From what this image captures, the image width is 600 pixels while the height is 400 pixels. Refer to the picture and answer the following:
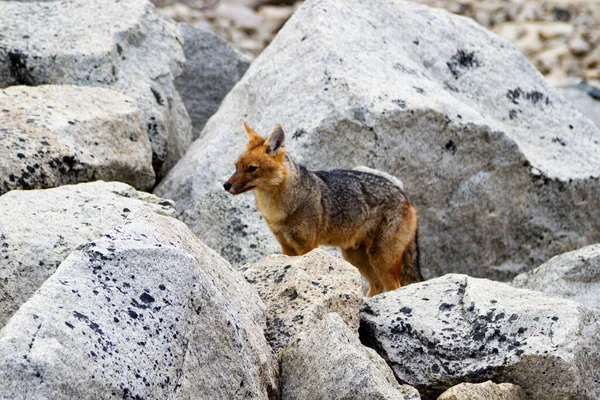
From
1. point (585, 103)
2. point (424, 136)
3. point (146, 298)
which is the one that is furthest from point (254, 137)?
point (585, 103)

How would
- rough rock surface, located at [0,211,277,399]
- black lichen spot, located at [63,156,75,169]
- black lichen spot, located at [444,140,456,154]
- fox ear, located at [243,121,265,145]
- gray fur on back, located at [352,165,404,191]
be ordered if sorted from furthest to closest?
black lichen spot, located at [444,140,456,154], gray fur on back, located at [352,165,404,191], fox ear, located at [243,121,265,145], black lichen spot, located at [63,156,75,169], rough rock surface, located at [0,211,277,399]

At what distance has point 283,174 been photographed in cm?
980

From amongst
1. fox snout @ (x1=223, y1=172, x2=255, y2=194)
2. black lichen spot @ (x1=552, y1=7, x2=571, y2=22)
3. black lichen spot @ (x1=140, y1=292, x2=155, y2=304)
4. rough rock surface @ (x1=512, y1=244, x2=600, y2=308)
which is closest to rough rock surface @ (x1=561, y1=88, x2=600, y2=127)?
rough rock surface @ (x1=512, y1=244, x2=600, y2=308)

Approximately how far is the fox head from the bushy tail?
1.50 m

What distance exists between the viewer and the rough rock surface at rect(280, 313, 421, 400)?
5.76 metres

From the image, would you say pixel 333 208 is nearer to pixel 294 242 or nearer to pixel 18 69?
pixel 294 242

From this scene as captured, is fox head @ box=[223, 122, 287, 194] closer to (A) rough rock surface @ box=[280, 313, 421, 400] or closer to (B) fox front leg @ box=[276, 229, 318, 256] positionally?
(B) fox front leg @ box=[276, 229, 318, 256]

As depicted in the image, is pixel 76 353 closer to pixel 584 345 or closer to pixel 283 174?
pixel 584 345

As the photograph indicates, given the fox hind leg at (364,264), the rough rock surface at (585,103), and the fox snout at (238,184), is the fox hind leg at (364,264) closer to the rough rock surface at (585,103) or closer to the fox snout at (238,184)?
the fox snout at (238,184)

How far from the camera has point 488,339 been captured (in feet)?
22.7

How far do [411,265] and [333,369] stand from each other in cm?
460

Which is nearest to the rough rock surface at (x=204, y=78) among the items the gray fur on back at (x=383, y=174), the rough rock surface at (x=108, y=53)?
the rough rock surface at (x=108, y=53)

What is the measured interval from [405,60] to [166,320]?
264 inches

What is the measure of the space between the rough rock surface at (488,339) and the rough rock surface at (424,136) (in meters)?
2.57
